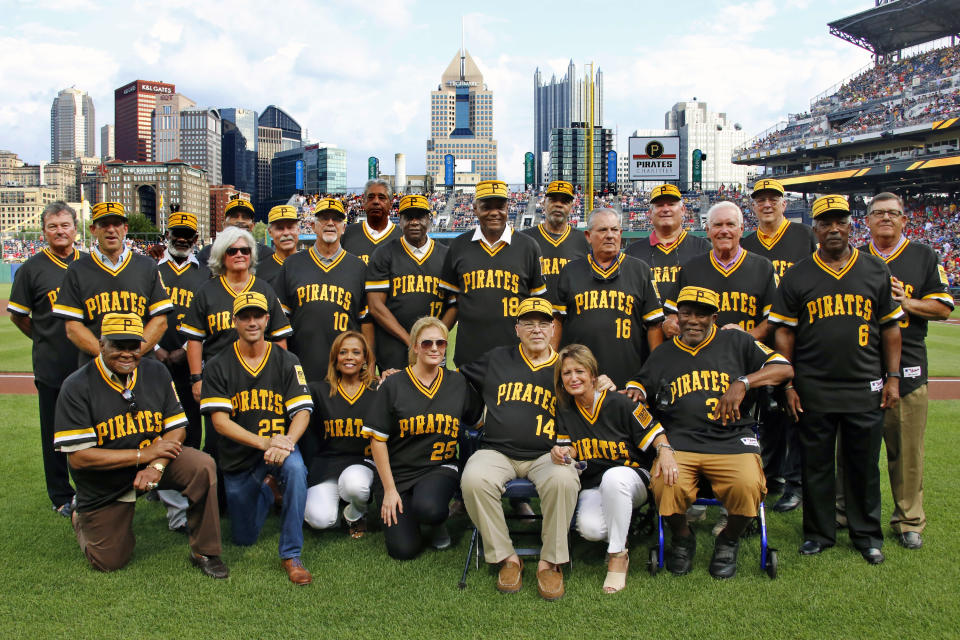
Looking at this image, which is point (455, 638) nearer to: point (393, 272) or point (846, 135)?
point (393, 272)

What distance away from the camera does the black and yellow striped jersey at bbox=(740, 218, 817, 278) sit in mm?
5609

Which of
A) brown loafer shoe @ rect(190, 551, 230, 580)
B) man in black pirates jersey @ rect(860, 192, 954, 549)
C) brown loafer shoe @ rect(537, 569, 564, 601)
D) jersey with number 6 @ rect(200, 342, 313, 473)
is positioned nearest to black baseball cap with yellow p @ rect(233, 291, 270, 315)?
jersey with number 6 @ rect(200, 342, 313, 473)

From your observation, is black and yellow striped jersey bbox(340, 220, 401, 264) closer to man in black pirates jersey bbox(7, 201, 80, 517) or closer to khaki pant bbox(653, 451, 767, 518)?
man in black pirates jersey bbox(7, 201, 80, 517)

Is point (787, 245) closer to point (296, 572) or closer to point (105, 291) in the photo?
point (296, 572)

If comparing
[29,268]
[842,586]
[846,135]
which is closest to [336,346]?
[29,268]

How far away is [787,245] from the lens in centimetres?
564

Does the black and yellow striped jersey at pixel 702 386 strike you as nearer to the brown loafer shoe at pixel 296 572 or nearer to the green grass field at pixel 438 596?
the green grass field at pixel 438 596

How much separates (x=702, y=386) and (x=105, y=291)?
4311 mm

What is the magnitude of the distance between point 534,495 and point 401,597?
1.02 meters

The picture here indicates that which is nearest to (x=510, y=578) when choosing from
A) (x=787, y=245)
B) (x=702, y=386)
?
(x=702, y=386)

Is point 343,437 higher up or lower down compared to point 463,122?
lower down

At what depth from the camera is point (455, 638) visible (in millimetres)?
3494

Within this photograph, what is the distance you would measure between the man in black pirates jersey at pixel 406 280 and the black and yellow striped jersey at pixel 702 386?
70.6 inches

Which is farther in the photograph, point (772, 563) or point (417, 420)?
point (417, 420)
